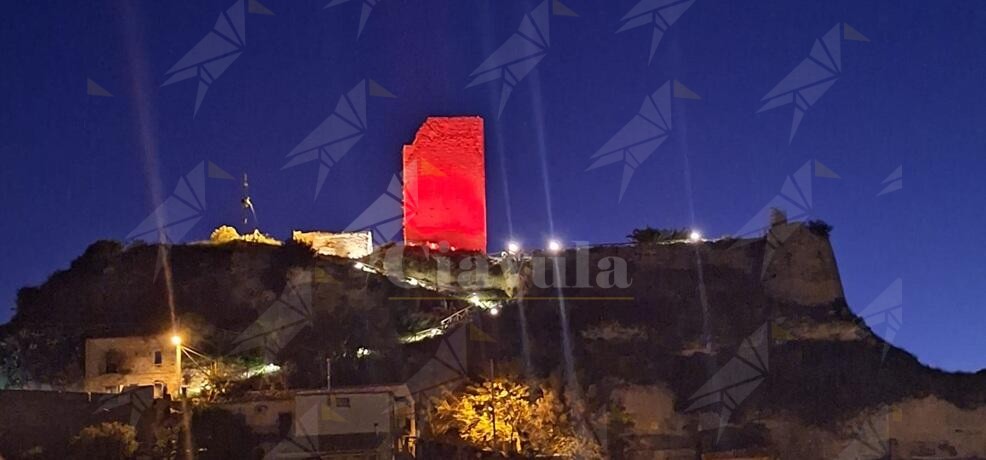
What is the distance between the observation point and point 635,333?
1168 inches

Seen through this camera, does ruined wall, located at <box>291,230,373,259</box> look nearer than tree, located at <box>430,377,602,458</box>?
No

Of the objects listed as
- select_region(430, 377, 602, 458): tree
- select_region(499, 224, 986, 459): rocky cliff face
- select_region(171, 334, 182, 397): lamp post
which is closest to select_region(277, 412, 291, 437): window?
select_region(430, 377, 602, 458): tree

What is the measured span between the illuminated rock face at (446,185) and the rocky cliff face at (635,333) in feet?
13.4

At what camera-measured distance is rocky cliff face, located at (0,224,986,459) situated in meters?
28.1

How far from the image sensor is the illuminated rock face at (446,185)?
36781 mm

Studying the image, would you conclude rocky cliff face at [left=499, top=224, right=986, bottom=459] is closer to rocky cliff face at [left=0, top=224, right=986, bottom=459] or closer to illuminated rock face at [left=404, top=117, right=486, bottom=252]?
rocky cliff face at [left=0, top=224, right=986, bottom=459]

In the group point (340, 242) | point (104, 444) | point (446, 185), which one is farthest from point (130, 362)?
point (446, 185)

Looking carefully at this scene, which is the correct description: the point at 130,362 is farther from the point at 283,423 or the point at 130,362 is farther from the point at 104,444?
the point at 283,423

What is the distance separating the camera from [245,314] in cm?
3059

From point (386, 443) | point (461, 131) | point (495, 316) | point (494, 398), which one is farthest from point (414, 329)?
point (461, 131)

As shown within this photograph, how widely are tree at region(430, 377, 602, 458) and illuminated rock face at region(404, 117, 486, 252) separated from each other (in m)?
10.1

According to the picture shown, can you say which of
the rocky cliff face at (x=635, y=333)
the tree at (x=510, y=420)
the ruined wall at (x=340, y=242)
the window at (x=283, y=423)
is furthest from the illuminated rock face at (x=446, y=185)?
the window at (x=283, y=423)

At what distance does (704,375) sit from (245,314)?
13015 mm

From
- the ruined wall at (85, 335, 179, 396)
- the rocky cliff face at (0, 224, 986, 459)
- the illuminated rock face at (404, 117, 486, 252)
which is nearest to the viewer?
the ruined wall at (85, 335, 179, 396)
